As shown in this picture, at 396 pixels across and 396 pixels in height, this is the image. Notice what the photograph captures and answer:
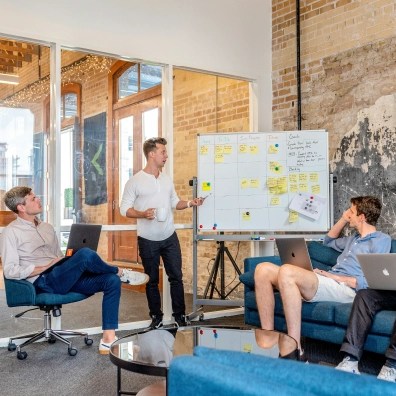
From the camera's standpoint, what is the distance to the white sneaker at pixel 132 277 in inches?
175

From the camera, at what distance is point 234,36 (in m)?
5.93

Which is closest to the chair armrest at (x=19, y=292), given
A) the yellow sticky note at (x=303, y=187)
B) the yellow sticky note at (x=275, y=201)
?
the yellow sticky note at (x=275, y=201)

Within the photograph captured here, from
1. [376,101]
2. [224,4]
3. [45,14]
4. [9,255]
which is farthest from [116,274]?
[224,4]

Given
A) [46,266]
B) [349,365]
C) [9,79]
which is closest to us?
[349,365]

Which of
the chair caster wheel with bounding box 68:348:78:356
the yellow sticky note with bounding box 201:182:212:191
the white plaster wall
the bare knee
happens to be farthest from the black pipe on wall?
the chair caster wheel with bounding box 68:348:78:356

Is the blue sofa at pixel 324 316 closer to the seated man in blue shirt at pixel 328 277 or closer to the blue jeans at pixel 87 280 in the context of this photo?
the seated man in blue shirt at pixel 328 277

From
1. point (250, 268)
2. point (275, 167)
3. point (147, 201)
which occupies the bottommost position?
point (250, 268)

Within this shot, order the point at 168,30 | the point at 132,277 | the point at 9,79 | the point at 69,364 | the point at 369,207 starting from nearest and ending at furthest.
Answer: the point at 69,364
the point at 369,207
the point at 132,277
the point at 9,79
the point at 168,30

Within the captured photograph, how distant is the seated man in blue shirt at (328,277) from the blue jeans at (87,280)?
1090 millimetres

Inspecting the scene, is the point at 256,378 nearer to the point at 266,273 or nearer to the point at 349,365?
the point at 349,365

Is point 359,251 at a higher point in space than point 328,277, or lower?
higher

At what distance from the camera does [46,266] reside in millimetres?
4129

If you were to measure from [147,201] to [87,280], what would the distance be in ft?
3.40

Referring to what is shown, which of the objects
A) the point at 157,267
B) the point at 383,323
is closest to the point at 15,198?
the point at 157,267
